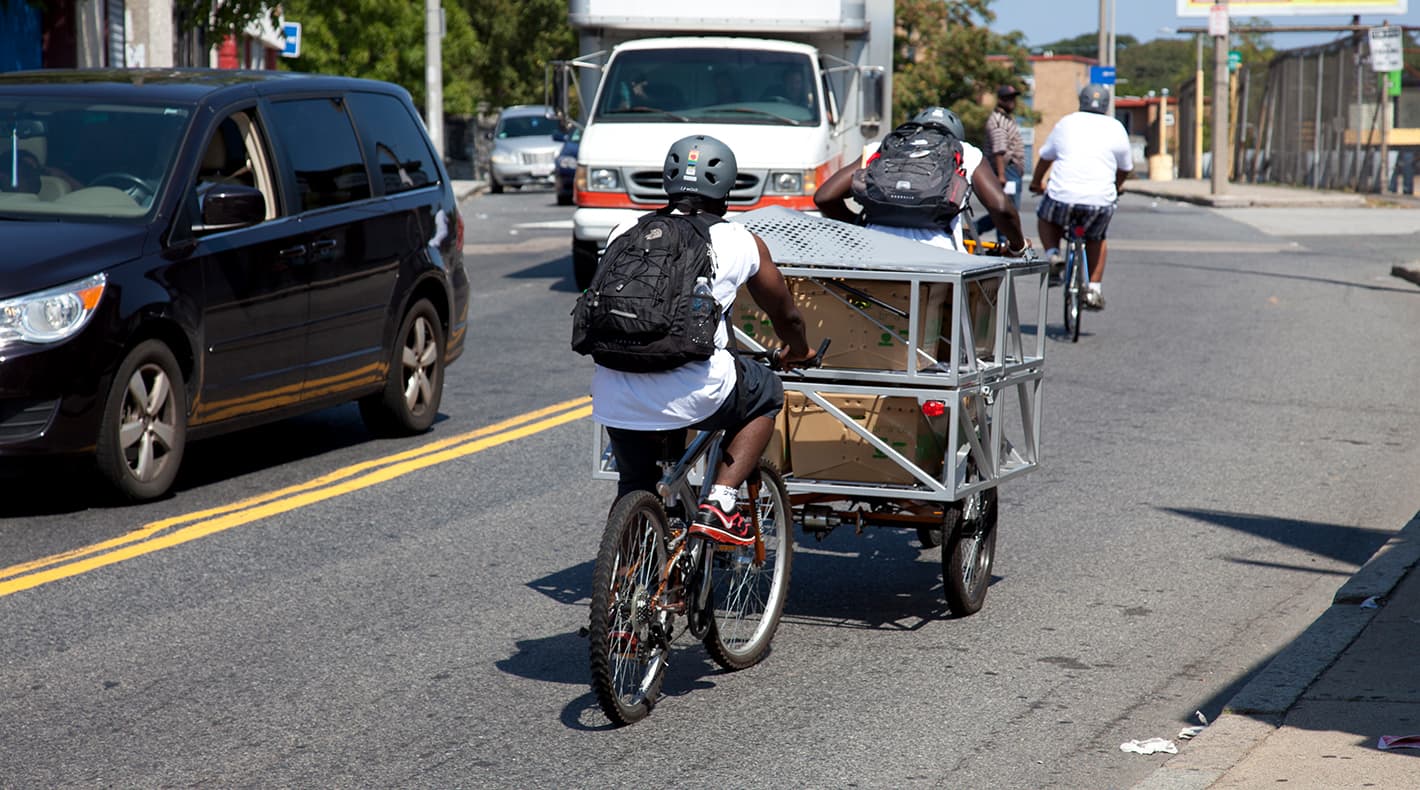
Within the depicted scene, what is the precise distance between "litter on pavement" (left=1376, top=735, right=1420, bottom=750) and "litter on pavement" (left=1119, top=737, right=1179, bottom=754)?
22.0 inches

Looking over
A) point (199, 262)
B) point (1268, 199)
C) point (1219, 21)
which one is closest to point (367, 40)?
point (1219, 21)

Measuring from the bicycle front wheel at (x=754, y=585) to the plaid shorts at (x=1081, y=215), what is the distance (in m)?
9.09

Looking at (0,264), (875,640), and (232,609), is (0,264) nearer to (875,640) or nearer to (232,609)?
(232,609)

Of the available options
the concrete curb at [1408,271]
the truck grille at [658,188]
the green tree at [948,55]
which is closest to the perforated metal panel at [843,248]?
the truck grille at [658,188]

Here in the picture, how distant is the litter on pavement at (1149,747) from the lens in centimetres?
540

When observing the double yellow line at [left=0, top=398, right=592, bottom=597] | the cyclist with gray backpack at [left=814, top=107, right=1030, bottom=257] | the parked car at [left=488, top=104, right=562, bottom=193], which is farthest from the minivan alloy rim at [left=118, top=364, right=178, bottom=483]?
the parked car at [left=488, top=104, right=562, bottom=193]

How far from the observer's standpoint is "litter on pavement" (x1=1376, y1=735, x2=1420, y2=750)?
5070mm

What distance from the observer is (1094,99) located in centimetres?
1480

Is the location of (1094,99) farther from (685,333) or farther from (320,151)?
(685,333)

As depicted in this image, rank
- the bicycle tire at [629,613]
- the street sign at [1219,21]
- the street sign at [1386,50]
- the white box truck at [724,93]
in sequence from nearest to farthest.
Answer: the bicycle tire at [629,613] → the white box truck at [724,93] → the street sign at [1386,50] → the street sign at [1219,21]

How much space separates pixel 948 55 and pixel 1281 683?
2871 inches

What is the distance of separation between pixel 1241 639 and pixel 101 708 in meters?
3.77

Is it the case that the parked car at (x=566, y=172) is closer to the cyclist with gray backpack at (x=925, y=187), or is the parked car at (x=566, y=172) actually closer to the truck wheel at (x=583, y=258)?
the truck wheel at (x=583, y=258)

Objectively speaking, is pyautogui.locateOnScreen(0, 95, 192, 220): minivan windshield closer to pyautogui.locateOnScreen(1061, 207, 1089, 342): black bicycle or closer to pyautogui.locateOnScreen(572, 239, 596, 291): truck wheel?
pyautogui.locateOnScreen(1061, 207, 1089, 342): black bicycle
